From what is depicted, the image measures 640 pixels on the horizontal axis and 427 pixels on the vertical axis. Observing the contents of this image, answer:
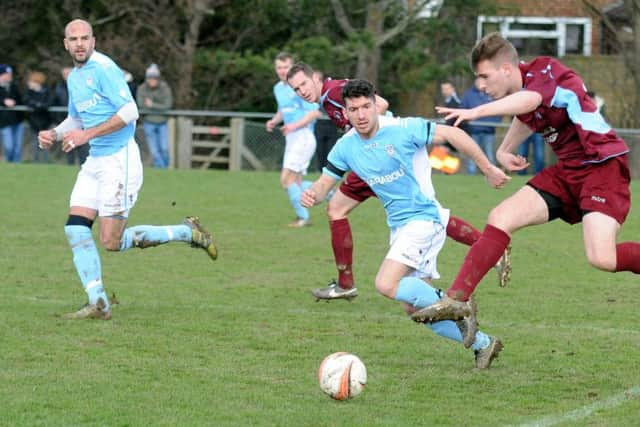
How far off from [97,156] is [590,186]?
352cm

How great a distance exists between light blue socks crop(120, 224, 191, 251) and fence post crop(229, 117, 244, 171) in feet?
38.4

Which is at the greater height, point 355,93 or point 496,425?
point 355,93

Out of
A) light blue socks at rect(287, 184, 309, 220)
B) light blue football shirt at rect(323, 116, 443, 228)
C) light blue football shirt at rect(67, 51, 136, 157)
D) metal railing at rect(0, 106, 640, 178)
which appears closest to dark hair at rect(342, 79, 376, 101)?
light blue football shirt at rect(323, 116, 443, 228)

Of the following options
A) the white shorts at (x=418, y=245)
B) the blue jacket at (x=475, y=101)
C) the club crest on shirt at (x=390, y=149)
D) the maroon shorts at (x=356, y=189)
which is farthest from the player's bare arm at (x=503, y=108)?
the blue jacket at (x=475, y=101)

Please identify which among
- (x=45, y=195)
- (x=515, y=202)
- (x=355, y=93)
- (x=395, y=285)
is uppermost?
(x=355, y=93)

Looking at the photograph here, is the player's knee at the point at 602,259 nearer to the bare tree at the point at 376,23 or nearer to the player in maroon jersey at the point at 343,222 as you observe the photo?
the player in maroon jersey at the point at 343,222

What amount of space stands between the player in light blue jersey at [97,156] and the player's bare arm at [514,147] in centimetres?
265

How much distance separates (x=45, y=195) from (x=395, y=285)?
Result: 10489 millimetres

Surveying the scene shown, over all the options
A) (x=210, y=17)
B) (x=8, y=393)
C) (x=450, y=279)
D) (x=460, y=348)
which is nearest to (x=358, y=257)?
(x=450, y=279)

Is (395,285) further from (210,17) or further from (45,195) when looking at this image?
(210,17)

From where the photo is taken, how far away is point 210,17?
2664 centimetres

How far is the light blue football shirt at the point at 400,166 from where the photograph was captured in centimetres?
676

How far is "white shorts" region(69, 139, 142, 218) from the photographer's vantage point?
322 inches

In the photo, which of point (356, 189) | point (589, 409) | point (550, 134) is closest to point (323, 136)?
point (356, 189)
